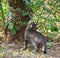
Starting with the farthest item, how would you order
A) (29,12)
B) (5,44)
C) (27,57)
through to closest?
(5,44) < (29,12) < (27,57)

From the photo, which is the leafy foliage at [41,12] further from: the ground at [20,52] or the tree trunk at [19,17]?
the ground at [20,52]

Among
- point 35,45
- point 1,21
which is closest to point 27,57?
point 35,45

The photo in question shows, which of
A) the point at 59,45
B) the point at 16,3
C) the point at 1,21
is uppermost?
the point at 16,3

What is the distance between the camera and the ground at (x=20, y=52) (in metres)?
8.03

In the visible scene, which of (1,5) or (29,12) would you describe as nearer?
(29,12)

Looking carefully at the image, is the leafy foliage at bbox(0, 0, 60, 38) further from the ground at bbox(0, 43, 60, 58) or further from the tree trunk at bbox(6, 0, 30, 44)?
the ground at bbox(0, 43, 60, 58)

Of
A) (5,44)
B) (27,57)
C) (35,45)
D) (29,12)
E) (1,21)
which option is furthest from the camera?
(1,21)

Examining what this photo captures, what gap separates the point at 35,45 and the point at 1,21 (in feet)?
8.28

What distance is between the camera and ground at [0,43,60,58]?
26.3 ft

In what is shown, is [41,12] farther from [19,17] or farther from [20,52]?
[20,52]

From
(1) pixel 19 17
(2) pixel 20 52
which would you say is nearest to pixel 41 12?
(1) pixel 19 17

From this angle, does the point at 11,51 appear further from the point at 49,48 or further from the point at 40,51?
the point at 49,48

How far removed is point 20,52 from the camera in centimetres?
851

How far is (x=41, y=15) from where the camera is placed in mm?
9711
